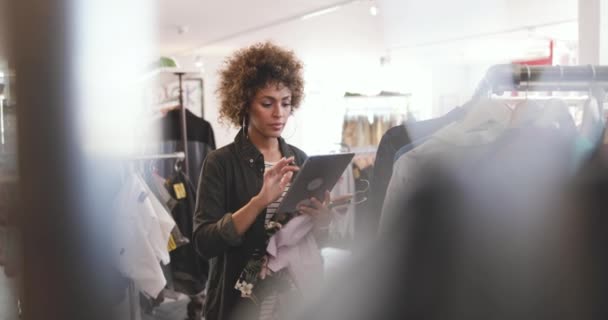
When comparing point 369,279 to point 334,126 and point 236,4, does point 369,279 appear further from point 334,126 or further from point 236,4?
point 334,126

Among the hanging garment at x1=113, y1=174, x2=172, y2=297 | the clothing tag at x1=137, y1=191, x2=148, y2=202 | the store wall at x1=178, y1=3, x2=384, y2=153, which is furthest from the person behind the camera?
the store wall at x1=178, y1=3, x2=384, y2=153

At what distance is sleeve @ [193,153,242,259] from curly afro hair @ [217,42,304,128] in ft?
0.56

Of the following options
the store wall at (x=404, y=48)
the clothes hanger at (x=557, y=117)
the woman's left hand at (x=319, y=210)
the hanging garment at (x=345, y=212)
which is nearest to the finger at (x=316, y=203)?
the woman's left hand at (x=319, y=210)

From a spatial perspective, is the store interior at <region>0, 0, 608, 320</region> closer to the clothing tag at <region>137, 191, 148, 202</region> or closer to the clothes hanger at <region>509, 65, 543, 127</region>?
the clothes hanger at <region>509, 65, 543, 127</region>

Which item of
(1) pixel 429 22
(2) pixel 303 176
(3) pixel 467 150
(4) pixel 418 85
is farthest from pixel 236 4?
(3) pixel 467 150

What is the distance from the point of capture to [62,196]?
0.29 m

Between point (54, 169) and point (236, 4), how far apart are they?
407cm

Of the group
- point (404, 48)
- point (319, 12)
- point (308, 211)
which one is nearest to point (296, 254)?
point (308, 211)

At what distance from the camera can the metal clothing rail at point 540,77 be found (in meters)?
0.95

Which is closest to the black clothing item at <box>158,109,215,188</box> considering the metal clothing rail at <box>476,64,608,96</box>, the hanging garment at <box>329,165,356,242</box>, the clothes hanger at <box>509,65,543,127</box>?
the hanging garment at <box>329,165,356,242</box>

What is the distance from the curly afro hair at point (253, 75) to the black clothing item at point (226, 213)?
0.34ft

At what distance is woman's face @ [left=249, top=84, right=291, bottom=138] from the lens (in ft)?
4.07

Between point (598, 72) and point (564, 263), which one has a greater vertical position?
point (598, 72)

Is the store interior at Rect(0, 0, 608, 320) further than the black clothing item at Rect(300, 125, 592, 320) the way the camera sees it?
No
